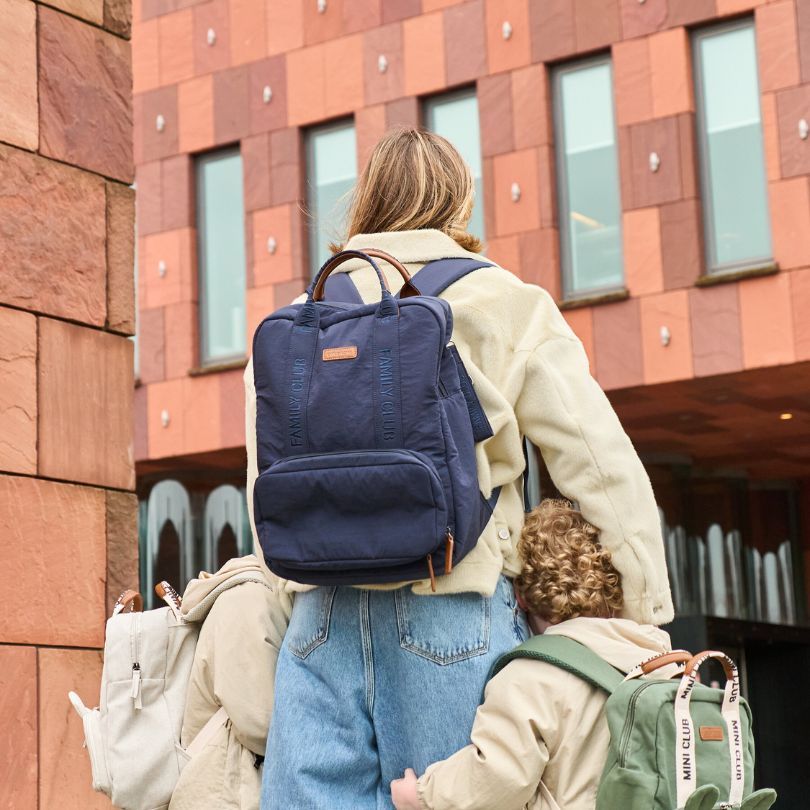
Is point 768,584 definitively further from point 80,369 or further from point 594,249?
point 80,369

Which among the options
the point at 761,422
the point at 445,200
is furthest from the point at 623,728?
the point at 761,422

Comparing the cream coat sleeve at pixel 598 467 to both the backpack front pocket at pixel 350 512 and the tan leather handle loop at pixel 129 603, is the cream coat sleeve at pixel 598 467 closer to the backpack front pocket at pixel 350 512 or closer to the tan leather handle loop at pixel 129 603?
the backpack front pocket at pixel 350 512

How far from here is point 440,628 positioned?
295cm

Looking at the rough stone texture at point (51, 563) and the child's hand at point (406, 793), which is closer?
the child's hand at point (406, 793)

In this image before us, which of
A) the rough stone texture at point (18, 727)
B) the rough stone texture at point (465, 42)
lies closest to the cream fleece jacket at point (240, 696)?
the rough stone texture at point (18, 727)

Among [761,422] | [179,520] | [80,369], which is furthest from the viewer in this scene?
[179,520]

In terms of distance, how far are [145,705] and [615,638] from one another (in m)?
1.14

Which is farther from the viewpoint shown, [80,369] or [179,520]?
[179,520]

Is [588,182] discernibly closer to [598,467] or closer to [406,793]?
[598,467]

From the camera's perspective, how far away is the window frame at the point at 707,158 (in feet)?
55.0

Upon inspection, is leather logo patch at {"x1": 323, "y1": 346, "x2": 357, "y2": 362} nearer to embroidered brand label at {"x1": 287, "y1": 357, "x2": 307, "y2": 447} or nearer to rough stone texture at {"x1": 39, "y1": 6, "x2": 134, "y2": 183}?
embroidered brand label at {"x1": 287, "y1": 357, "x2": 307, "y2": 447}

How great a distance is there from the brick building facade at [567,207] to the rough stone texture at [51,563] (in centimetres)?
1016

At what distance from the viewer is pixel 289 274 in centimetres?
2002

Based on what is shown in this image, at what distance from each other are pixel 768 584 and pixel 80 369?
17.3 meters
